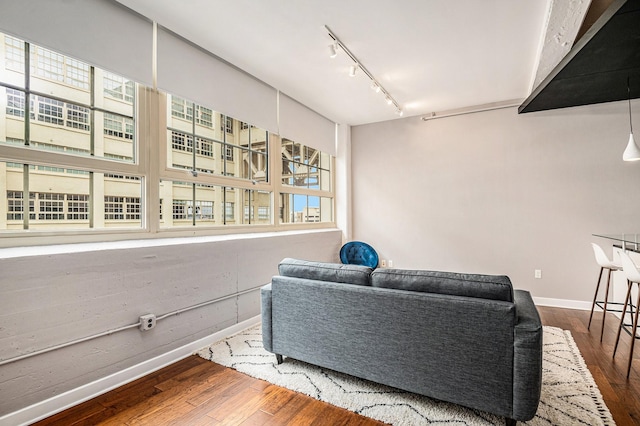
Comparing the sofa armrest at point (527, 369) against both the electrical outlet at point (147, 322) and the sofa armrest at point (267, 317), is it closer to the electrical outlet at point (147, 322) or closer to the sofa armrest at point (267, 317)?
the sofa armrest at point (267, 317)

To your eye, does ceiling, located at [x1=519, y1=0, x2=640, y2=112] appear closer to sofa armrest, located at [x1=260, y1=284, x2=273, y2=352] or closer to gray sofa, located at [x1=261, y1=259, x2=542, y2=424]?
gray sofa, located at [x1=261, y1=259, x2=542, y2=424]

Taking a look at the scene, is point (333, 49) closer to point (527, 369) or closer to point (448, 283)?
point (448, 283)

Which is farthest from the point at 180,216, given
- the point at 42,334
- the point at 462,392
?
the point at 462,392

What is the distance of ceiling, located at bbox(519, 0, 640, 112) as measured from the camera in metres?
2.17

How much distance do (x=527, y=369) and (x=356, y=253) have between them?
3.35 metres

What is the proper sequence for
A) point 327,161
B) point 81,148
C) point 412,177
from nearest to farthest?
point 81,148
point 412,177
point 327,161

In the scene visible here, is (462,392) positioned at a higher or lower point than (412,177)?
lower

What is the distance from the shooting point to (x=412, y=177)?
4973 mm

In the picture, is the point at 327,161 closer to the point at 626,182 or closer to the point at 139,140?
the point at 139,140

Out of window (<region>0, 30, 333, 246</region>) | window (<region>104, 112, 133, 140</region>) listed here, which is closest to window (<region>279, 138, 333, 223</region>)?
window (<region>0, 30, 333, 246</region>)

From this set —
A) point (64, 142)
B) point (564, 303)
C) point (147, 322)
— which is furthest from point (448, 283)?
point (564, 303)

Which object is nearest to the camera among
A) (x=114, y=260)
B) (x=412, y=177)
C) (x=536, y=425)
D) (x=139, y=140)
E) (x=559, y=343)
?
(x=536, y=425)

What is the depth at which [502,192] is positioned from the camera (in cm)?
437

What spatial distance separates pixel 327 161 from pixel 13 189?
4054mm
